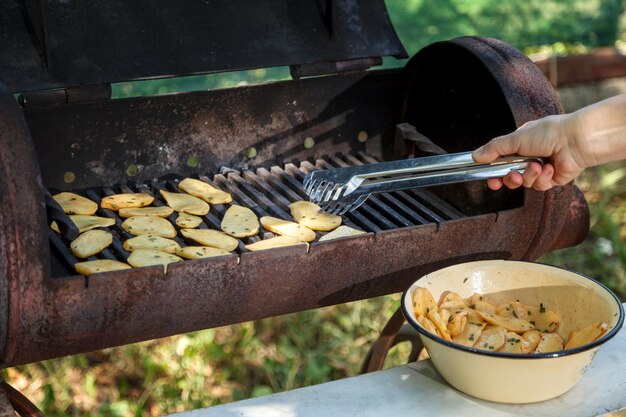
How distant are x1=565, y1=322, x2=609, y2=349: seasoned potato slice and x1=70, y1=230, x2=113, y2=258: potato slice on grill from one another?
1045mm

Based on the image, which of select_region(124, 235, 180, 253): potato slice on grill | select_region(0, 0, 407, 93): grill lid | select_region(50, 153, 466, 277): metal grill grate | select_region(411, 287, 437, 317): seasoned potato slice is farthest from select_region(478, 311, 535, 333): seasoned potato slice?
select_region(0, 0, 407, 93): grill lid

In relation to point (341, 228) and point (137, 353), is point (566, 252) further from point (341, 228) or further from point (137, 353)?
point (341, 228)

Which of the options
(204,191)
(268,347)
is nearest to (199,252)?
(204,191)

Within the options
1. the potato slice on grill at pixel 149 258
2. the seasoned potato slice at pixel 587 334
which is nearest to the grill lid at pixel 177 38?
the potato slice on grill at pixel 149 258

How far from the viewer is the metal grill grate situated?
215 cm

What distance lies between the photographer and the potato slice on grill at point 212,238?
1972 millimetres

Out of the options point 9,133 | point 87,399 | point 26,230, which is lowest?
point 87,399

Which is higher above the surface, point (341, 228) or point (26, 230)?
point (26, 230)

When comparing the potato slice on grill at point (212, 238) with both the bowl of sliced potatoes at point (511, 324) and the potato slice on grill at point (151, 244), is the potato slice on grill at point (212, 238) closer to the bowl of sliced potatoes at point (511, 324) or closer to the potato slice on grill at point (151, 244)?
the potato slice on grill at point (151, 244)

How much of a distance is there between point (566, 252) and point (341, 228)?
2.41m

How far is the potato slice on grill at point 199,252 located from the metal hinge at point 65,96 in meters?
0.51

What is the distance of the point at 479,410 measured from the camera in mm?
1682

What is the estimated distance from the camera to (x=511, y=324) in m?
1.79

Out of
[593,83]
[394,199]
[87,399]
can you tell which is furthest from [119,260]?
[593,83]
